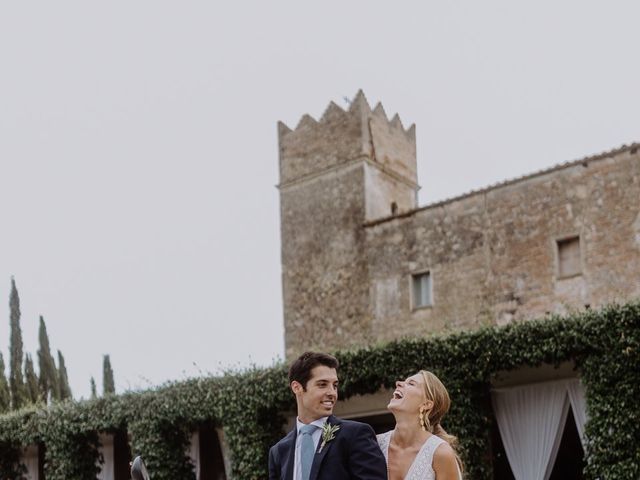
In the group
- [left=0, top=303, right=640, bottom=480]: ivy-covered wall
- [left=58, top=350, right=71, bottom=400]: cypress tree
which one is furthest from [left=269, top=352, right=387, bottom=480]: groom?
[left=58, top=350, right=71, bottom=400]: cypress tree

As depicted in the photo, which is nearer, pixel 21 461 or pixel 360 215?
pixel 21 461

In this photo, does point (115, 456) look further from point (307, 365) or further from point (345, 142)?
point (307, 365)

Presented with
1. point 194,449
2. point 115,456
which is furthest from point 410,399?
point 115,456

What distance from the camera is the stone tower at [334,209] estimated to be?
21703 millimetres

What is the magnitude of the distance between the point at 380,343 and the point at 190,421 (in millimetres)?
4035

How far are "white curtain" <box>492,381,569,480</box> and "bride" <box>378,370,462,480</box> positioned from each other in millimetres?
8588

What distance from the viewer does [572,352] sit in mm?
11695

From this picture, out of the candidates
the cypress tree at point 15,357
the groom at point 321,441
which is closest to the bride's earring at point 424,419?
the groom at point 321,441

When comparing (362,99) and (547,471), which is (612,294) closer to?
(547,471)

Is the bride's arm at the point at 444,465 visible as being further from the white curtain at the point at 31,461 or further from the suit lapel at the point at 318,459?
the white curtain at the point at 31,461

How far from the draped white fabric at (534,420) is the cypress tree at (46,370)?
20.7m

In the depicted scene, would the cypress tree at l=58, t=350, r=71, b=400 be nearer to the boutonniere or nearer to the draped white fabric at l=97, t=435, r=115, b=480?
the draped white fabric at l=97, t=435, r=115, b=480

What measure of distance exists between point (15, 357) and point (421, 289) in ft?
48.7

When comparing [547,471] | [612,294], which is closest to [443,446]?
[547,471]
